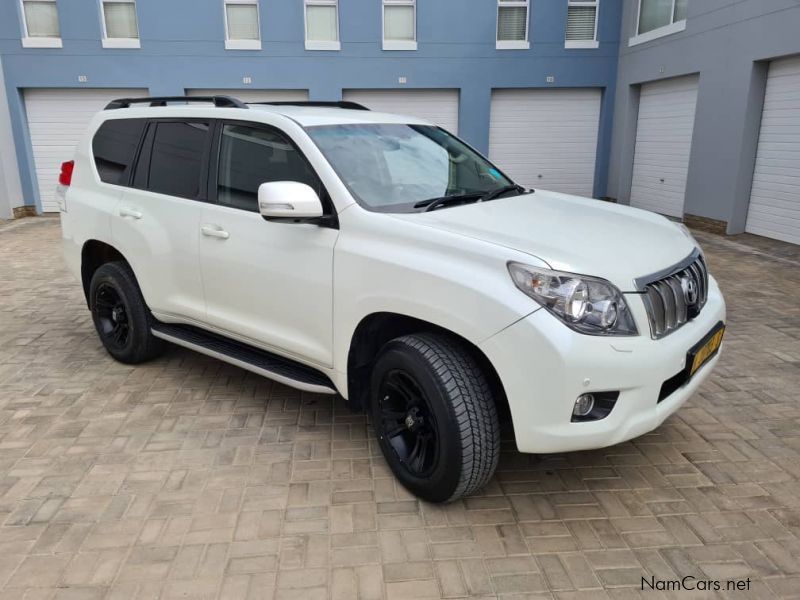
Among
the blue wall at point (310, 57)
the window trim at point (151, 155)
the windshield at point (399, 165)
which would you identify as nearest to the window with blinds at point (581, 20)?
the blue wall at point (310, 57)

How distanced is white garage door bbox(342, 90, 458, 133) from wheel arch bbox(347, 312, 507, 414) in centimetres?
1190

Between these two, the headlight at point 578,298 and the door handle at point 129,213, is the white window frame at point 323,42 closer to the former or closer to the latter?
the door handle at point 129,213

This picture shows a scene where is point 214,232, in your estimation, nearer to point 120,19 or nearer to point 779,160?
point 779,160

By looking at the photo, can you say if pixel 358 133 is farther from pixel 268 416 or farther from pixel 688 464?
pixel 688 464

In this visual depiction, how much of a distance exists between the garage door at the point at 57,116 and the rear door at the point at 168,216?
10925 mm

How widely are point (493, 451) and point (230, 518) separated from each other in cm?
129

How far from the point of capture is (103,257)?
4.95 meters

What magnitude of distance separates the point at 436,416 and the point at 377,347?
658 mm

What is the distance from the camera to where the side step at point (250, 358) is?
3373mm

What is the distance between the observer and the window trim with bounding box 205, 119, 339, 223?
10.3 feet

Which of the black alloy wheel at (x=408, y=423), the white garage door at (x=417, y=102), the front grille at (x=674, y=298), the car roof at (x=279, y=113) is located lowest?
the black alloy wheel at (x=408, y=423)

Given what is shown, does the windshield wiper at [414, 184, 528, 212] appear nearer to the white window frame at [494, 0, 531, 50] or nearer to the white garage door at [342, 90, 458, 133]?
the white garage door at [342, 90, 458, 133]

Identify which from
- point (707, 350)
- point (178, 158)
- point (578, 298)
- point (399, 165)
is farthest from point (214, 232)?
point (707, 350)

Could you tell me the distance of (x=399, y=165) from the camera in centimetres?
352
